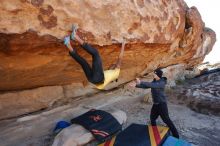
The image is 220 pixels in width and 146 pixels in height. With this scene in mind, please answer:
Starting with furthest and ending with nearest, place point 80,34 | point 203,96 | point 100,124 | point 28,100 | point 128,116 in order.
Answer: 1. point 203,96
2. point 128,116
3. point 28,100
4. point 100,124
5. point 80,34

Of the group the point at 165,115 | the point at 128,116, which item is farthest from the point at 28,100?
the point at 165,115

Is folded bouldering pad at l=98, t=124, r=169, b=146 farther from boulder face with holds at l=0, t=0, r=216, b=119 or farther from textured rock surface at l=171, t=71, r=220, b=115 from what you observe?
textured rock surface at l=171, t=71, r=220, b=115

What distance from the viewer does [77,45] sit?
14.7ft

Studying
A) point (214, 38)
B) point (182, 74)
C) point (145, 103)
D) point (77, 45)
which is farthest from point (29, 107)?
point (214, 38)

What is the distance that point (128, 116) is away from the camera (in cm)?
631

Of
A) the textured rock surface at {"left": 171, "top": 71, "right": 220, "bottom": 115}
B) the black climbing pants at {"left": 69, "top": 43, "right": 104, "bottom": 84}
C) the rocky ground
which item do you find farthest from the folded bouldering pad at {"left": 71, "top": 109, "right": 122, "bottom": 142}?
the textured rock surface at {"left": 171, "top": 71, "right": 220, "bottom": 115}

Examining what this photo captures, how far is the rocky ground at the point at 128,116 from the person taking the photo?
5.02 meters

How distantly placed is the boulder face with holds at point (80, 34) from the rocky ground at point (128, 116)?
0.25 meters

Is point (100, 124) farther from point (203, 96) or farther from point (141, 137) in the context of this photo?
point (203, 96)

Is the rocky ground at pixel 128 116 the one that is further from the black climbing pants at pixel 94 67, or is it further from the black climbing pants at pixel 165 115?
the black climbing pants at pixel 94 67

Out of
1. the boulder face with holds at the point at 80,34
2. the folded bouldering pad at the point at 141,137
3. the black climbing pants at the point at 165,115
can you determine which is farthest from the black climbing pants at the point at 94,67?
the black climbing pants at the point at 165,115

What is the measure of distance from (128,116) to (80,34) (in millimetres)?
2648

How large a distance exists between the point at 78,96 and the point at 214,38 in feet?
18.8

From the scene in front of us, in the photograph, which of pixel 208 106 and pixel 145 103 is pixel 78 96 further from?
pixel 208 106
